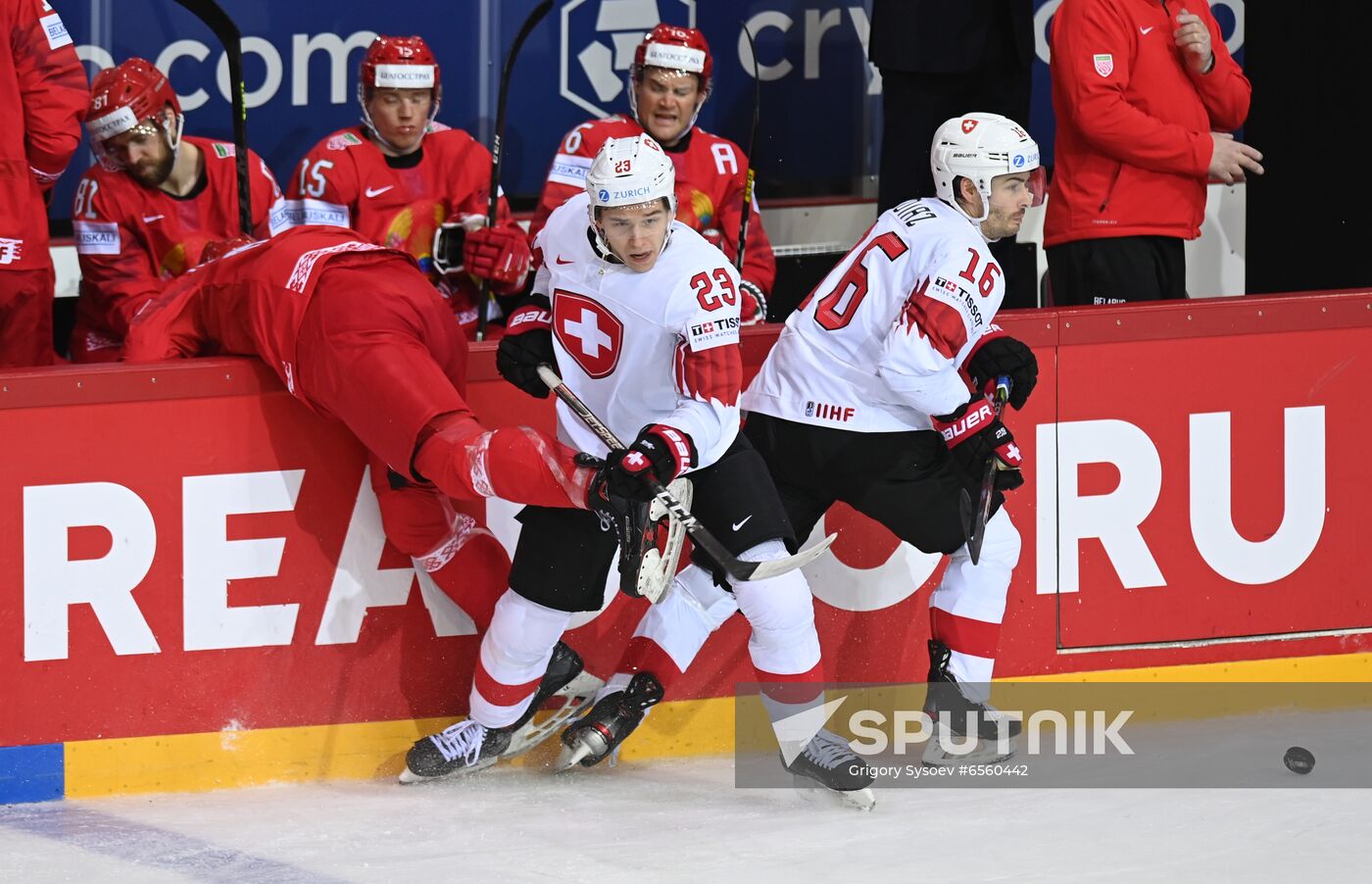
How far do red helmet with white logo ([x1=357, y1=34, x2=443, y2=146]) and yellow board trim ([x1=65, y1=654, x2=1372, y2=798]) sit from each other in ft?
6.25

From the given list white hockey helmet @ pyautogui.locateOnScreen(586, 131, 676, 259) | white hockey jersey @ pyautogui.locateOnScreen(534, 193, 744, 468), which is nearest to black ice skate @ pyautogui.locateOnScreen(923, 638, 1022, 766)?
white hockey jersey @ pyautogui.locateOnScreen(534, 193, 744, 468)

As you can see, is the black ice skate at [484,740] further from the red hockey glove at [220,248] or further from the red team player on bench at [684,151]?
the red team player on bench at [684,151]

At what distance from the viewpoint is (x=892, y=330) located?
388 centimetres

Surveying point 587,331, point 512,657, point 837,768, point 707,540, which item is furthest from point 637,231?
point 837,768

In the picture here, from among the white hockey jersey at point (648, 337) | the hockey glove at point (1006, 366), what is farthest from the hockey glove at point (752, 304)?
the white hockey jersey at point (648, 337)

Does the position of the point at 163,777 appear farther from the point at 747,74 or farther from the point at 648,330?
the point at 747,74

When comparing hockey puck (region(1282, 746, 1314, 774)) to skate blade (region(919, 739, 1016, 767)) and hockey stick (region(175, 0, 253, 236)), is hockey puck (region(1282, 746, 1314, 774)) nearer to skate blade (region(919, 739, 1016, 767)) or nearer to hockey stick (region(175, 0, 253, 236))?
skate blade (region(919, 739, 1016, 767))

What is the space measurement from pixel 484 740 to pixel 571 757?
0.17 m

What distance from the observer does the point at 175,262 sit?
5.14 m

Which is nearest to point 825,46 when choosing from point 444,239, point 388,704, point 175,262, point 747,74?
point 747,74

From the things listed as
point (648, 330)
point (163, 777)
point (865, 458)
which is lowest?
point (163, 777)

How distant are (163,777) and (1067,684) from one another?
5.96 feet

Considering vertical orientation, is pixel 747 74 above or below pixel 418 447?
above

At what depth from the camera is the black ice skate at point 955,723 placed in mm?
4086
